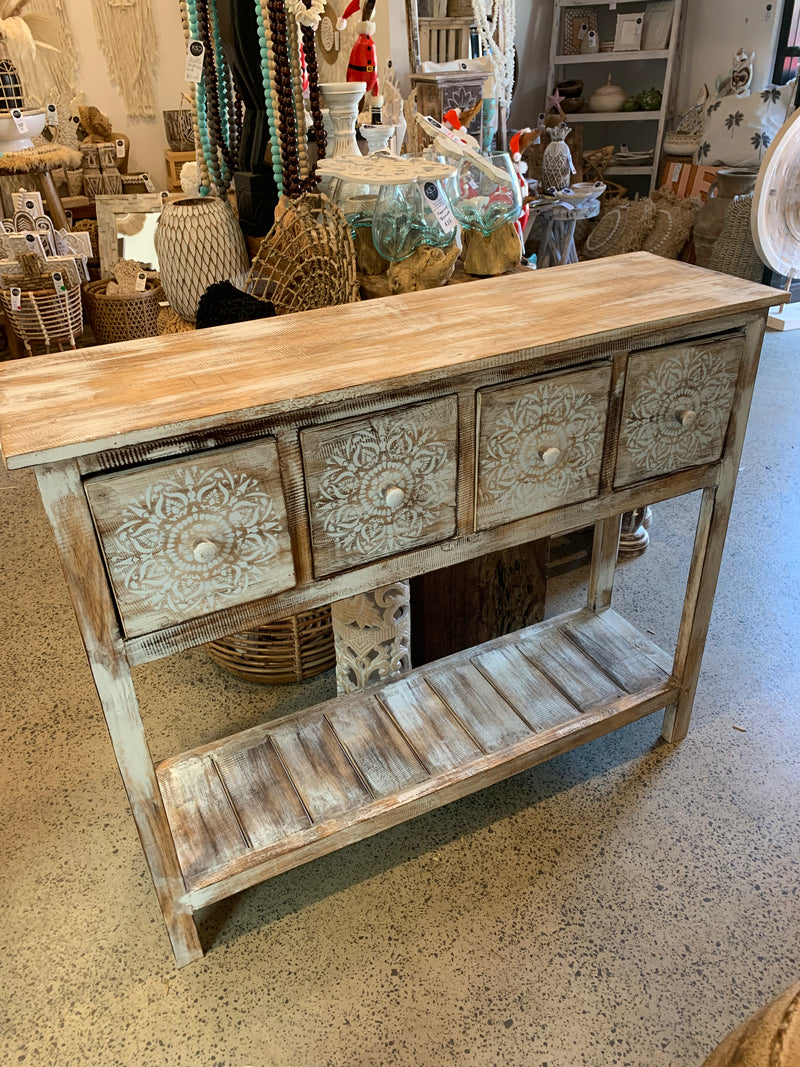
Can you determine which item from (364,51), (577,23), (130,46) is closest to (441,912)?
(364,51)

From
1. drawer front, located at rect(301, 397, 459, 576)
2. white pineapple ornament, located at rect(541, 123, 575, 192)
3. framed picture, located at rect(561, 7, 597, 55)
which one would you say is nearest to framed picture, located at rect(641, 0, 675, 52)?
framed picture, located at rect(561, 7, 597, 55)

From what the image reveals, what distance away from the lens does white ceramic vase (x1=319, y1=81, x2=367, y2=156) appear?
1845 mm

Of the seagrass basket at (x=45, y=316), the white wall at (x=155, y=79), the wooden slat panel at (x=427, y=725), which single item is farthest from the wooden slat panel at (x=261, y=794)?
the white wall at (x=155, y=79)

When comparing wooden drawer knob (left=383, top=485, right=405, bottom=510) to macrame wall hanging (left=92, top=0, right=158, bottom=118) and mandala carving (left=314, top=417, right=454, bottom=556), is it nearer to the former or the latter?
mandala carving (left=314, top=417, right=454, bottom=556)

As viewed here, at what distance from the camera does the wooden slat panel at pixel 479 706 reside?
1478 millimetres

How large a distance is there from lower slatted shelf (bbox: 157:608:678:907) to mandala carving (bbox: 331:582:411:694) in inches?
2.7

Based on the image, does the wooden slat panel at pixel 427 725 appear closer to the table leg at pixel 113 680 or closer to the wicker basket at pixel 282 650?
the wicker basket at pixel 282 650

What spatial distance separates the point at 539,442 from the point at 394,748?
2.04 feet

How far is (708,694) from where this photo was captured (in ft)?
5.92

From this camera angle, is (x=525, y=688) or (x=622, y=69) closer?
(x=525, y=688)

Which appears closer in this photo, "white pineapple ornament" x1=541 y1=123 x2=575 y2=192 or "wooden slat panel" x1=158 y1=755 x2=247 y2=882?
"wooden slat panel" x1=158 y1=755 x2=247 y2=882

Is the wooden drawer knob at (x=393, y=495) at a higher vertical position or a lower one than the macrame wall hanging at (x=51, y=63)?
lower

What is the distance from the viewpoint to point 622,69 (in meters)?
4.58

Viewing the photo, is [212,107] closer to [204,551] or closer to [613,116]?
[204,551]
